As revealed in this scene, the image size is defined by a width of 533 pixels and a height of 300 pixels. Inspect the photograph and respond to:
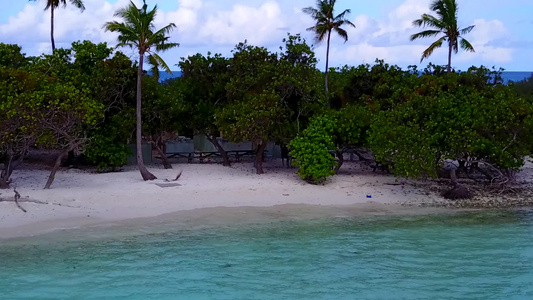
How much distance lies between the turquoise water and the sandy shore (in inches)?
60.1

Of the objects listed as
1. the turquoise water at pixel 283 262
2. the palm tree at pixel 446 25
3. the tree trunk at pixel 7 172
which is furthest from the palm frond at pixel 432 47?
the tree trunk at pixel 7 172

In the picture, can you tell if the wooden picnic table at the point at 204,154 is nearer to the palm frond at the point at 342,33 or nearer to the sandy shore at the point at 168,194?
the sandy shore at the point at 168,194

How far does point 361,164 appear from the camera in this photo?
97.7 feet

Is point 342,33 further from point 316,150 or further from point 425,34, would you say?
point 316,150

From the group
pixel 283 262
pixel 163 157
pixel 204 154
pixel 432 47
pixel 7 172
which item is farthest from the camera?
pixel 432 47

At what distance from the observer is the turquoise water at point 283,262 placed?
43.8 feet

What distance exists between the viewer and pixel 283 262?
1540 centimetres

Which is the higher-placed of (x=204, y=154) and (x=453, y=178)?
(x=204, y=154)

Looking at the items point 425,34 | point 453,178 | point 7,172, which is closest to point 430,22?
point 425,34

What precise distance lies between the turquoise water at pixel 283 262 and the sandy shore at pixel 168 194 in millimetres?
1527

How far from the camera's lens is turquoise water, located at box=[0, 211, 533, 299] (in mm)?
13344

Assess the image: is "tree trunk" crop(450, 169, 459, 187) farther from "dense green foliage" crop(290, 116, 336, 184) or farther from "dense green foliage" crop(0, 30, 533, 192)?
"dense green foliage" crop(290, 116, 336, 184)

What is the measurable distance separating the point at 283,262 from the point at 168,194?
742cm

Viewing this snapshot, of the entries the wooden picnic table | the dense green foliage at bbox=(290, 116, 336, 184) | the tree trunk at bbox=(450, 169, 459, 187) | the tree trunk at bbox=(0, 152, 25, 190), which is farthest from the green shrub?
the tree trunk at bbox=(450, 169, 459, 187)
